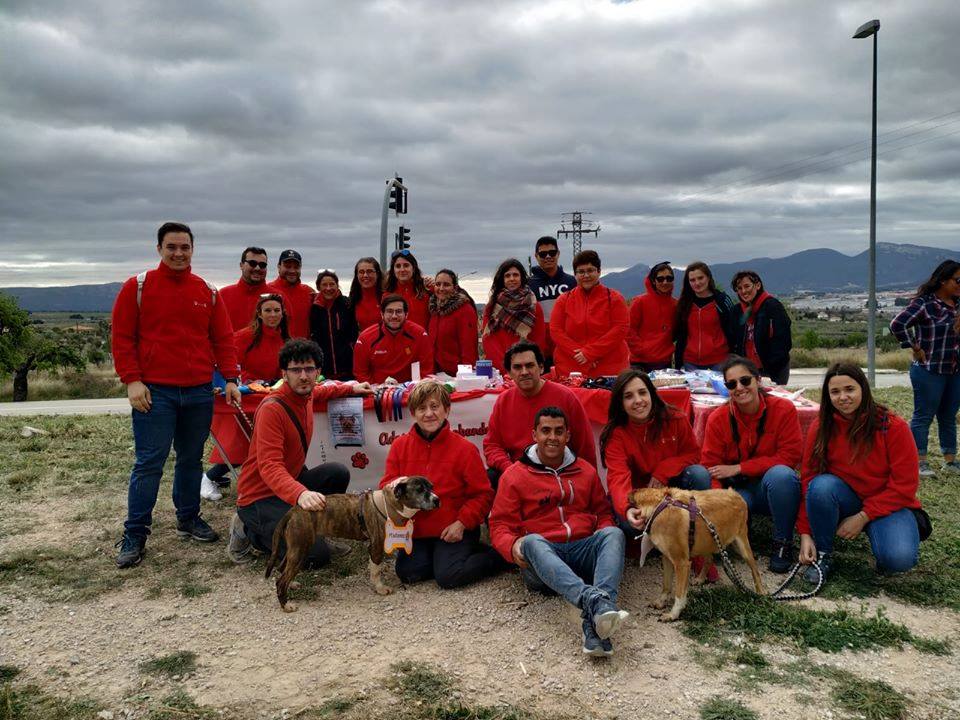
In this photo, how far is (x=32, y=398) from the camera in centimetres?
2219

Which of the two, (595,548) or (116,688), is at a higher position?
(595,548)

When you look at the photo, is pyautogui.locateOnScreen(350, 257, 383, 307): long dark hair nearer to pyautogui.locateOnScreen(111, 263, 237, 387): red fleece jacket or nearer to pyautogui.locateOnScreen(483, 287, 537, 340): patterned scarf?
pyautogui.locateOnScreen(483, 287, 537, 340): patterned scarf

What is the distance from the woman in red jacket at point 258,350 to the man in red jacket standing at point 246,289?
15.3 inches

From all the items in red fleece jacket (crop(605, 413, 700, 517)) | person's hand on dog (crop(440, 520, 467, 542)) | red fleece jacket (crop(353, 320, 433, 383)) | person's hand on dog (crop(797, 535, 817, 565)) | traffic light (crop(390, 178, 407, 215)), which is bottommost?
person's hand on dog (crop(797, 535, 817, 565))

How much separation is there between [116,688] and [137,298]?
2.37m

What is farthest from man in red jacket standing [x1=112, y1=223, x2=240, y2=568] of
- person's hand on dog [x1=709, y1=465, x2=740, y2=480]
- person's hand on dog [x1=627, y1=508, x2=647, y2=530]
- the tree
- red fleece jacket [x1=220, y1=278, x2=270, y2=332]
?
the tree

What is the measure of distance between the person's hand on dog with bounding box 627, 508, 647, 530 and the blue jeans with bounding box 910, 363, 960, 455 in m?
4.06

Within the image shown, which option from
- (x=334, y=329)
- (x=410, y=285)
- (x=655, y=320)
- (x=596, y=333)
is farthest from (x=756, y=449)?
(x=334, y=329)

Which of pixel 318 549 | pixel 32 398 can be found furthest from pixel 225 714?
pixel 32 398

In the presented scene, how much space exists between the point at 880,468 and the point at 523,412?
2.23 m

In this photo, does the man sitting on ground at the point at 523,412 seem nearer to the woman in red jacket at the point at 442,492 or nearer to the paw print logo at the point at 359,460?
the woman in red jacket at the point at 442,492

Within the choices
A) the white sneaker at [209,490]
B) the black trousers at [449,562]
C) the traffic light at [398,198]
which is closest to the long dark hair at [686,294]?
the black trousers at [449,562]

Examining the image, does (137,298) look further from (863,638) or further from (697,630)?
(863,638)

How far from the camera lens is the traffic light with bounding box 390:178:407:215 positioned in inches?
579
